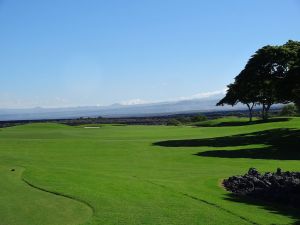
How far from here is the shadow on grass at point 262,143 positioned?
108ft

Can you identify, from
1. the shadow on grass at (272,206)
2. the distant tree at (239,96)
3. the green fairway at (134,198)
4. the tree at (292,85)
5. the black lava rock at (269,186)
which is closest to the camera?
the green fairway at (134,198)

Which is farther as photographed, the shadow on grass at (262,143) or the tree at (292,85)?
the tree at (292,85)

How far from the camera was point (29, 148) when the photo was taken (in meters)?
35.9

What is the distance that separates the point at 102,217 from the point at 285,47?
42.6 m

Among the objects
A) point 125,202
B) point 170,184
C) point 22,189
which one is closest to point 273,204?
point 170,184

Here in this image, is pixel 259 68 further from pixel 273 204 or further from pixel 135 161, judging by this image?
pixel 273 204

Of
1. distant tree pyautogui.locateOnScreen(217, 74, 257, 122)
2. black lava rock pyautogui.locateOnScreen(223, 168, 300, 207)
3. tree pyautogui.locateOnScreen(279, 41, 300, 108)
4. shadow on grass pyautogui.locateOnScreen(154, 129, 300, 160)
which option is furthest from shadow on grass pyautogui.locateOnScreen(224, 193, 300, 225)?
distant tree pyautogui.locateOnScreen(217, 74, 257, 122)

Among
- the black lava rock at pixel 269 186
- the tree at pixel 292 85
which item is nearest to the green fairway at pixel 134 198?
the black lava rock at pixel 269 186

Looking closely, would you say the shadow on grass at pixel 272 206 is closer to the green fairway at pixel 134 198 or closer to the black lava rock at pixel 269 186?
the green fairway at pixel 134 198

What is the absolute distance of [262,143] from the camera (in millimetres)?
41062

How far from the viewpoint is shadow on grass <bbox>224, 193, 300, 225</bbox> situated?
565 inches

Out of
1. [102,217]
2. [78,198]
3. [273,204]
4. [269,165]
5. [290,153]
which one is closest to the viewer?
[102,217]

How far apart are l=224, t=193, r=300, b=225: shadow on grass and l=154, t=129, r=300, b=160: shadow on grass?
1528cm

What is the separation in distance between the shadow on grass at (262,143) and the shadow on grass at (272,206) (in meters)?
15.3
